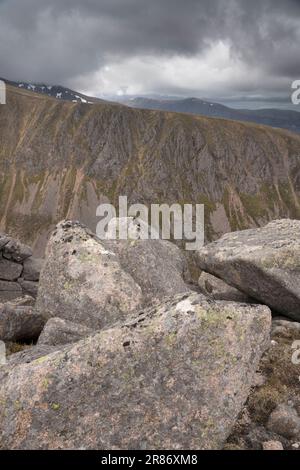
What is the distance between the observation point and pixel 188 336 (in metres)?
11.4

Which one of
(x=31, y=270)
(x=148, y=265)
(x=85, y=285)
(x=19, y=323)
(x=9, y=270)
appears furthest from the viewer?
(x=31, y=270)

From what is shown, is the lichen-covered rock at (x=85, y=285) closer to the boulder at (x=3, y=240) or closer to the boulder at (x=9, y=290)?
the boulder at (x=9, y=290)

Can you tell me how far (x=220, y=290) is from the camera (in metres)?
22.3

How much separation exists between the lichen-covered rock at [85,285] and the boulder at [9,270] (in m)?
17.0

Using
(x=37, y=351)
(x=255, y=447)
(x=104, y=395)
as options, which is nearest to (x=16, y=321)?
(x=37, y=351)

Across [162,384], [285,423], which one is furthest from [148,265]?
[285,423]

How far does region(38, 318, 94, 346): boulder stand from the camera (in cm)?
1510

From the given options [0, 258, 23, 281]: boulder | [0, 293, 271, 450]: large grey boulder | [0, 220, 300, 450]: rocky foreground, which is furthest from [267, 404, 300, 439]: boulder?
[0, 258, 23, 281]: boulder

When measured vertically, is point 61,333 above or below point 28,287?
above

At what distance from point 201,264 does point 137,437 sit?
11048 millimetres

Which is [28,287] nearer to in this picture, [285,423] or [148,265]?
[148,265]

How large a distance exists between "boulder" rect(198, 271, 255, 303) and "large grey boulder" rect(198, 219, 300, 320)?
1.52 meters

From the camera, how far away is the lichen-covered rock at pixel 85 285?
17.6 metres

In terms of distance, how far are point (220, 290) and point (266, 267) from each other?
584 centimetres
